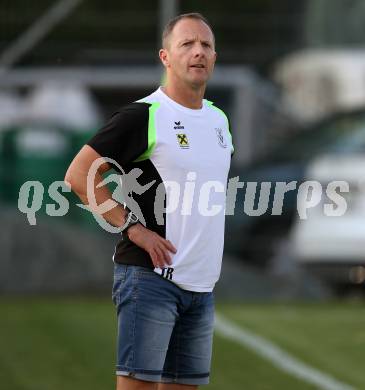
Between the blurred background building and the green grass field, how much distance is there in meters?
1.52

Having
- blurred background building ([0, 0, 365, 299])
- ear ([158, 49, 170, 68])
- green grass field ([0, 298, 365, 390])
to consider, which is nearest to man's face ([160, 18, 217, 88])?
ear ([158, 49, 170, 68])

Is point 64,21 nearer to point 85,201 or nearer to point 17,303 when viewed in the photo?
point 17,303

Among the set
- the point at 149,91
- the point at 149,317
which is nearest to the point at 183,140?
the point at 149,317

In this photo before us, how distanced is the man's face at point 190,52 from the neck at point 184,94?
33 millimetres

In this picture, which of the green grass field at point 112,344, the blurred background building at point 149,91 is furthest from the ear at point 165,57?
the blurred background building at point 149,91

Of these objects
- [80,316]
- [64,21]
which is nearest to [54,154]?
[64,21]

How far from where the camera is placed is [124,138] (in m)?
6.22

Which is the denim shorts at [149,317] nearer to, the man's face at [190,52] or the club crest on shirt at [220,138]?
the club crest on shirt at [220,138]

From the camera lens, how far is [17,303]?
1589 centimetres

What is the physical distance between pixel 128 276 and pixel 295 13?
523 inches

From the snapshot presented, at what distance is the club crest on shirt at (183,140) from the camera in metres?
6.29

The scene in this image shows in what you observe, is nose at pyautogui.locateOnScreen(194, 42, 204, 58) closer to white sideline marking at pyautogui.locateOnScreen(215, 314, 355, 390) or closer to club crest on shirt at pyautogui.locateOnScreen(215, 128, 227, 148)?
club crest on shirt at pyautogui.locateOnScreen(215, 128, 227, 148)

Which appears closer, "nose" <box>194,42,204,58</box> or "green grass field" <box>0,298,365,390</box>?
"nose" <box>194,42,204,58</box>

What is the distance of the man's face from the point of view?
630 centimetres
